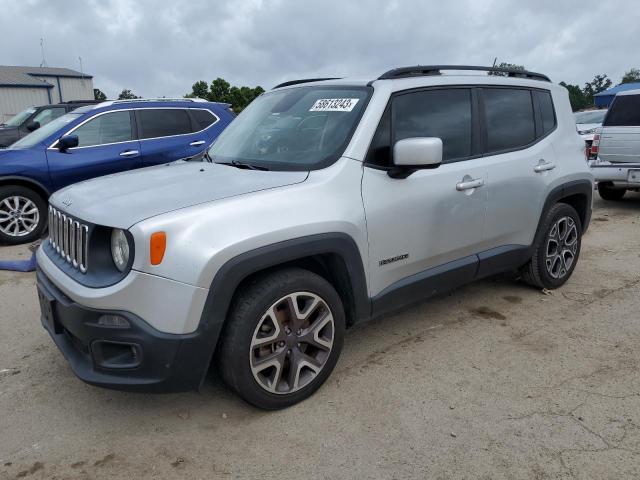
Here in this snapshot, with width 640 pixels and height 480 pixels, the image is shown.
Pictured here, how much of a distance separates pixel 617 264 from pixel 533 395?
10.4 feet

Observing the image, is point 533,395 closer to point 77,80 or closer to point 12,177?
point 12,177

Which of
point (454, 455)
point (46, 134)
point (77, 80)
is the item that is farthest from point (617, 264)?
point (77, 80)

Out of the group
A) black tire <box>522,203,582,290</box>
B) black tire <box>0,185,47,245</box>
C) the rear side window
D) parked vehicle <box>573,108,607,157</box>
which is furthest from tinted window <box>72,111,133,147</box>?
parked vehicle <box>573,108,607,157</box>

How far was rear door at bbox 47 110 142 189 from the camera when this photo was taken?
6781 mm

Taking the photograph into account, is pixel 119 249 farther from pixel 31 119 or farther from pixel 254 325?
pixel 31 119

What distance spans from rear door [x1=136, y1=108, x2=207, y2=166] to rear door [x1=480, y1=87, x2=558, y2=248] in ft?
15.3

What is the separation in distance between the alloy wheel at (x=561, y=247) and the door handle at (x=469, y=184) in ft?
3.78

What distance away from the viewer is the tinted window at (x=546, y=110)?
4.43m

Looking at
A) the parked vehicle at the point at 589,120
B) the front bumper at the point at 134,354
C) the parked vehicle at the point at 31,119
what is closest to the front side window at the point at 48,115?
the parked vehicle at the point at 31,119

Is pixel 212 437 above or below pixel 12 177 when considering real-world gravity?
below

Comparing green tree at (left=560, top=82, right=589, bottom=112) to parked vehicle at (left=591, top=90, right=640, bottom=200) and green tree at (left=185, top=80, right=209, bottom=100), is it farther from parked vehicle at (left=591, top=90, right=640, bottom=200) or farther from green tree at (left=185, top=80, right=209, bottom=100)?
parked vehicle at (left=591, top=90, right=640, bottom=200)

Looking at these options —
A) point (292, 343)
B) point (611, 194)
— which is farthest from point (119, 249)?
point (611, 194)

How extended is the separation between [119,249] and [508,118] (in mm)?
3037

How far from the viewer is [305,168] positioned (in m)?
3.09
